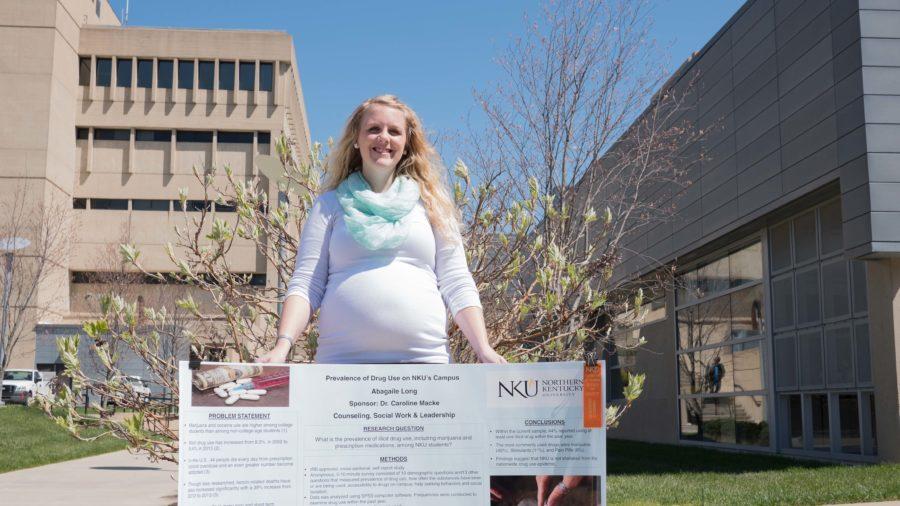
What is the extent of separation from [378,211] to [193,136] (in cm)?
5369

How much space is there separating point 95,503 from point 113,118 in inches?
1856

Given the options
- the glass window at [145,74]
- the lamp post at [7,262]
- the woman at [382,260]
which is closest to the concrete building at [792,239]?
the woman at [382,260]

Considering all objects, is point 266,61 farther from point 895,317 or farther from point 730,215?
point 895,317

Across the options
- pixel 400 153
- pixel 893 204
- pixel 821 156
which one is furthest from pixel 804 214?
pixel 400 153

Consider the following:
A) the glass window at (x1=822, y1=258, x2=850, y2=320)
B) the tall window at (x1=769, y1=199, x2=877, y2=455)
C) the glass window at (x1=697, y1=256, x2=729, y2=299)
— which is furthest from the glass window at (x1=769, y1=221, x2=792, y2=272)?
the glass window at (x1=697, y1=256, x2=729, y2=299)

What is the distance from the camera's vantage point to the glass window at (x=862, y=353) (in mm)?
14180

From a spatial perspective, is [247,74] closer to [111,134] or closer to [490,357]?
[111,134]

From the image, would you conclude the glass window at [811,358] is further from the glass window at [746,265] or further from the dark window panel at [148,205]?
the dark window panel at [148,205]

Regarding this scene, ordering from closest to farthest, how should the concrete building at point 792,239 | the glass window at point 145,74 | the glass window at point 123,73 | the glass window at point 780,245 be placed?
the concrete building at point 792,239, the glass window at point 780,245, the glass window at point 123,73, the glass window at point 145,74

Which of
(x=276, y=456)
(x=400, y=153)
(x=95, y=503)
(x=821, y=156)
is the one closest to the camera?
(x=276, y=456)

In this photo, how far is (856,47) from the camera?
13688 millimetres

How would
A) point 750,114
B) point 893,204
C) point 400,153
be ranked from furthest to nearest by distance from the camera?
point 750,114, point 893,204, point 400,153

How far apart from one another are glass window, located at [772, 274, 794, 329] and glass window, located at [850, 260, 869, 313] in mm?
2462

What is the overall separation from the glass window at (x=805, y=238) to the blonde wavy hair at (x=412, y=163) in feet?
46.8
